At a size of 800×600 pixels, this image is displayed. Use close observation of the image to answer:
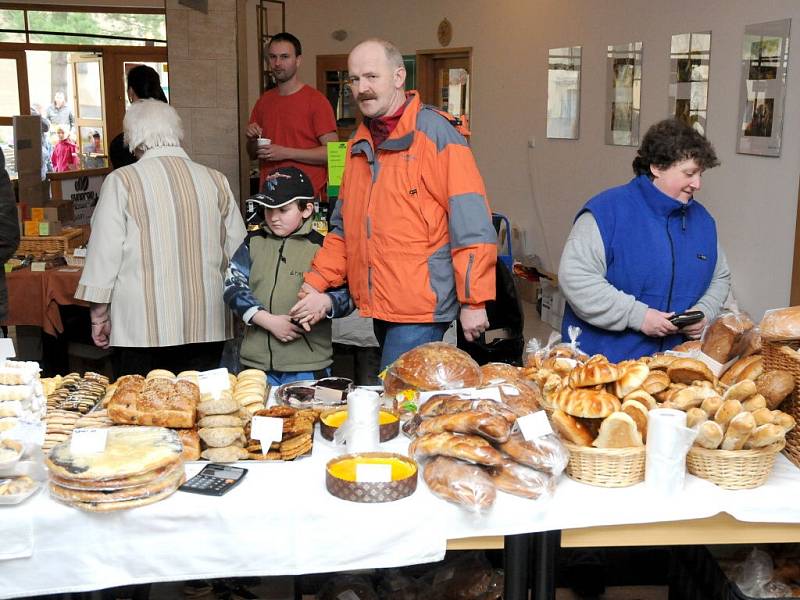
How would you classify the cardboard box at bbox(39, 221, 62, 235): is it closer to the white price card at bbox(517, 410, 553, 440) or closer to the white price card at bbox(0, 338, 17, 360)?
the white price card at bbox(0, 338, 17, 360)

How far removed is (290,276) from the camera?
300cm

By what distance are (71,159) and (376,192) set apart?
10.8m

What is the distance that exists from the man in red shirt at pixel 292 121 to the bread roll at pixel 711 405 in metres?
3.38

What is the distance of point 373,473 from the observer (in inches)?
73.2

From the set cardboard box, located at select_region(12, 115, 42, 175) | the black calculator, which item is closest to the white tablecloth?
the black calculator

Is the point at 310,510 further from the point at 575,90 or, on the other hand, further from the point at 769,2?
the point at 575,90

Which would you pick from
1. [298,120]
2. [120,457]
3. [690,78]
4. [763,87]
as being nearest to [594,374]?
[120,457]

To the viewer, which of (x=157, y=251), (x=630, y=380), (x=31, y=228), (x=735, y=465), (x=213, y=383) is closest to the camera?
(x=735, y=465)

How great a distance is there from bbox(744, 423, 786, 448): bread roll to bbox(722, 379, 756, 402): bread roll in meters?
0.13

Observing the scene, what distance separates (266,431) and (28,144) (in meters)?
4.60

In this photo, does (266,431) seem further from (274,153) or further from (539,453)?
(274,153)

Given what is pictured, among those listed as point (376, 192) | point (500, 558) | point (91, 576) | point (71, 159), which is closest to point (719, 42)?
point (376, 192)

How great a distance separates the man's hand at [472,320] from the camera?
2904mm

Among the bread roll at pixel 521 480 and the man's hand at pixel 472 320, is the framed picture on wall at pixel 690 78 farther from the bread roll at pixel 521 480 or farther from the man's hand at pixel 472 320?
the bread roll at pixel 521 480
